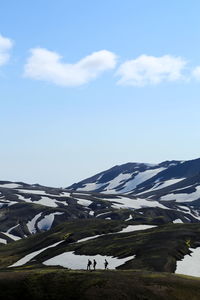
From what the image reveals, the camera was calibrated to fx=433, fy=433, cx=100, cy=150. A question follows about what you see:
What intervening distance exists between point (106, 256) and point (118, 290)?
159ft

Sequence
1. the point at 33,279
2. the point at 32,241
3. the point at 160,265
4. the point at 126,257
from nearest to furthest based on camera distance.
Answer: the point at 33,279 → the point at 160,265 → the point at 126,257 → the point at 32,241

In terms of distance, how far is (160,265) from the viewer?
281 ft

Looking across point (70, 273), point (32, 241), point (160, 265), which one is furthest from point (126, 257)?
point (32, 241)

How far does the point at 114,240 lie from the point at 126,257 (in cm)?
2492

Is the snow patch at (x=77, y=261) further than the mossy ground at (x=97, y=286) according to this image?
Yes

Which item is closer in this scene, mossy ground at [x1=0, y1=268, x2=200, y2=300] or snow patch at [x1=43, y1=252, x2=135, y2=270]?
mossy ground at [x1=0, y1=268, x2=200, y2=300]

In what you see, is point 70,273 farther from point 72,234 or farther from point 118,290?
point 72,234

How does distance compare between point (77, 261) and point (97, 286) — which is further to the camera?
point (77, 261)

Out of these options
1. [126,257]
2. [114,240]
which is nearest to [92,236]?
[114,240]

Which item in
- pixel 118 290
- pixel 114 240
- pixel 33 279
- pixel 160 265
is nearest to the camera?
pixel 118 290

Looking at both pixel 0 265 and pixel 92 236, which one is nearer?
pixel 0 265

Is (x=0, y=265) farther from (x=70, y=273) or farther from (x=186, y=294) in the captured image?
(x=186, y=294)

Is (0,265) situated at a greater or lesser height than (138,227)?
lesser

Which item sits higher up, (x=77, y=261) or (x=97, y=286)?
(x=97, y=286)
